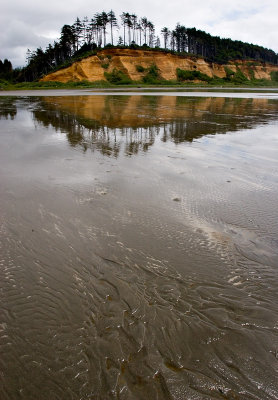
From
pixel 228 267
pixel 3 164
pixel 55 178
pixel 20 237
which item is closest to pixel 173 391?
pixel 228 267

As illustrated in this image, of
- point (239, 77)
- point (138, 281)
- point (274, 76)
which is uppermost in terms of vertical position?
point (274, 76)

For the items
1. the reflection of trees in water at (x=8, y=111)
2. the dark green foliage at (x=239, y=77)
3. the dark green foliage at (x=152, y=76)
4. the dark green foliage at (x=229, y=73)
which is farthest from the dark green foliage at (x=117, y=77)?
the reflection of trees in water at (x=8, y=111)

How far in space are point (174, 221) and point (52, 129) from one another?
30.9ft

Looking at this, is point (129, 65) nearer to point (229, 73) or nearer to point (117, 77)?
point (117, 77)

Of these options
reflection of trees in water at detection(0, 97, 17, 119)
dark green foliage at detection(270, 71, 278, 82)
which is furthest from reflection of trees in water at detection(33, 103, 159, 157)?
dark green foliage at detection(270, 71, 278, 82)

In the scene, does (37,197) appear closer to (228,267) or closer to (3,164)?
(3,164)

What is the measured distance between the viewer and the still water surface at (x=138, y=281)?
2.22 m

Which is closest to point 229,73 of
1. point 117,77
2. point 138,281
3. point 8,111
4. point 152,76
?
point 152,76

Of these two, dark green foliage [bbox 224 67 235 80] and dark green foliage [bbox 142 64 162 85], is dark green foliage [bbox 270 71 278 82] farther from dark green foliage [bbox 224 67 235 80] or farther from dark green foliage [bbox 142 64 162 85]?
dark green foliage [bbox 142 64 162 85]

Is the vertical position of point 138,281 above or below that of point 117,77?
below

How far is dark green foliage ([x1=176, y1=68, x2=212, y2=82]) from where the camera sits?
214ft

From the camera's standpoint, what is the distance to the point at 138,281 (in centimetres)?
321

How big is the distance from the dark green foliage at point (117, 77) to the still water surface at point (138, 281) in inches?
2230

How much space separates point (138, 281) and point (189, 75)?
7137 centimetres
